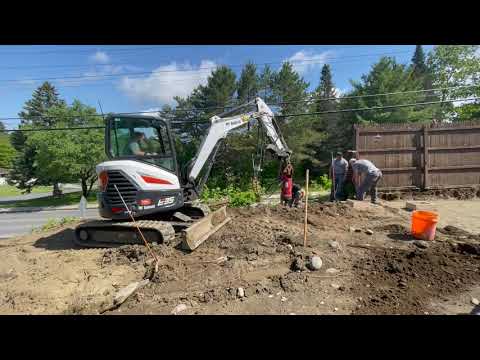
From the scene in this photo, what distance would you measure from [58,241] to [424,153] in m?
11.5

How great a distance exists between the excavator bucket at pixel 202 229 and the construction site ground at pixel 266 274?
0.44 ft

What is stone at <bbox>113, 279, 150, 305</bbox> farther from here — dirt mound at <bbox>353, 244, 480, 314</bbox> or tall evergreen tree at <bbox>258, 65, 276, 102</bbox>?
tall evergreen tree at <bbox>258, 65, 276, 102</bbox>

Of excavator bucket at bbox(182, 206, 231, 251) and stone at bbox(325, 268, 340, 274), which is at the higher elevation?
excavator bucket at bbox(182, 206, 231, 251)

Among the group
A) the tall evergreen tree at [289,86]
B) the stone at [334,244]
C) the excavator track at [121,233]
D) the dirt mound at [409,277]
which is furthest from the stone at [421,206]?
the tall evergreen tree at [289,86]

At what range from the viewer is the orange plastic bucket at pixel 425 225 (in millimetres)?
4281

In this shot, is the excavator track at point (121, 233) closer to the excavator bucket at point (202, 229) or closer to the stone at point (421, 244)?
the excavator bucket at point (202, 229)

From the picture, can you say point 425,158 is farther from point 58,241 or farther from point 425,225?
point 58,241

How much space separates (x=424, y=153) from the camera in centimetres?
840

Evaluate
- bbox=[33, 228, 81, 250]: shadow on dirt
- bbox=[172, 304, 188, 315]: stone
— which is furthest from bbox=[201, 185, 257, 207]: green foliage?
bbox=[172, 304, 188, 315]: stone

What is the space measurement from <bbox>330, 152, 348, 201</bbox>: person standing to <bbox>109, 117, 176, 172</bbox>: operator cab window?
18.2 ft

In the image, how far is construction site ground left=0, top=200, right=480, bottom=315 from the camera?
8.61ft
